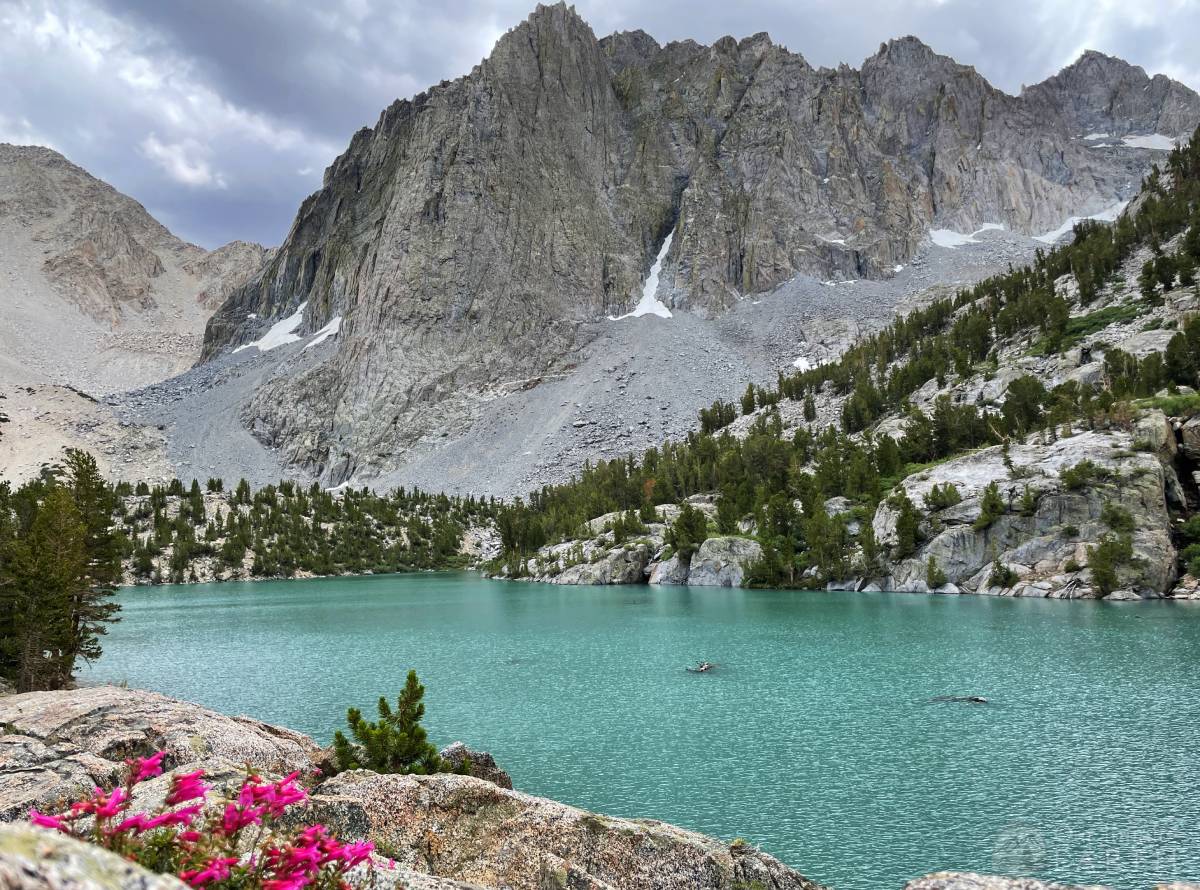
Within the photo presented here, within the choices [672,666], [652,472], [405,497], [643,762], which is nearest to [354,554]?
[405,497]

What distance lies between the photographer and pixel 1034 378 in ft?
266

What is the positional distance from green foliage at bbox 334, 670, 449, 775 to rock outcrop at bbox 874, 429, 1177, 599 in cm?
5284

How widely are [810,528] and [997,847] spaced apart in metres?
58.5

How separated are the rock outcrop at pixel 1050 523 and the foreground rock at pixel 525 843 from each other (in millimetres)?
53518

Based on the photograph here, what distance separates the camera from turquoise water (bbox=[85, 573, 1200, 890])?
46.6ft

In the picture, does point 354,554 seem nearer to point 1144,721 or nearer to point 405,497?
point 405,497

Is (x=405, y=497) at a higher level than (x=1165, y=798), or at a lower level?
higher

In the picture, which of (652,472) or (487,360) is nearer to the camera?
(652,472)

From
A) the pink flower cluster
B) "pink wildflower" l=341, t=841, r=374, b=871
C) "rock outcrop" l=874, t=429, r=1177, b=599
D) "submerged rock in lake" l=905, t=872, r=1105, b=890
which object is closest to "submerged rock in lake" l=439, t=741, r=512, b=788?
"submerged rock in lake" l=905, t=872, r=1105, b=890

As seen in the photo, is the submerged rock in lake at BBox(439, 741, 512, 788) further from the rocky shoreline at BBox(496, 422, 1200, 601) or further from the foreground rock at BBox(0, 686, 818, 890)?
the rocky shoreline at BBox(496, 422, 1200, 601)

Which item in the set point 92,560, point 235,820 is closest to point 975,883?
point 235,820

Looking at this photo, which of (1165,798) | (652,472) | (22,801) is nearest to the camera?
(22,801)

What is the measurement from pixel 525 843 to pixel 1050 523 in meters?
60.7

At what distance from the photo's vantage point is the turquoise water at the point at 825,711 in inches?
559
